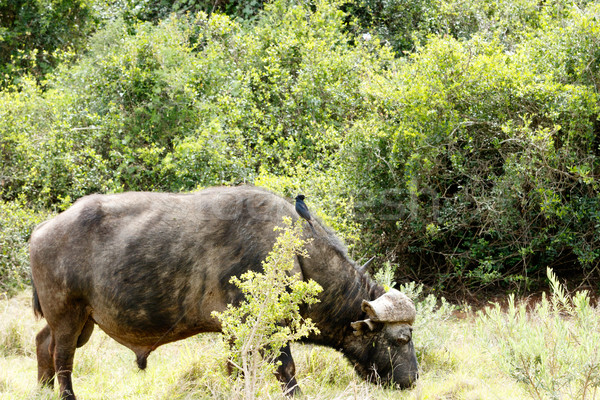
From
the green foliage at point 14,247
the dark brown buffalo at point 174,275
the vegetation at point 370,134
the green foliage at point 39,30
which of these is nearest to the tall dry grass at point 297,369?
the dark brown buffalo at point 174,275

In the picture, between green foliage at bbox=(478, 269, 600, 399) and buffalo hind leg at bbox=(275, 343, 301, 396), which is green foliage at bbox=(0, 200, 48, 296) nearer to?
buffalo hind leg at bbox=(275, 343, 301, 396)

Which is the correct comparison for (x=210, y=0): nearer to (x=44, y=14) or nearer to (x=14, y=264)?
(x=44, y=14)

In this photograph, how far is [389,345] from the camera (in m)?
5.92

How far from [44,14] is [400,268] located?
11234mm

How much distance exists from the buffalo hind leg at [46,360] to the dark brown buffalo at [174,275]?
0.07 feet

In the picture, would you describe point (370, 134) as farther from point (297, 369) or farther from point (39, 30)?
point (39, 30)

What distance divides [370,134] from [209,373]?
551 centimetres

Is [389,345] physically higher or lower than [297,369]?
higher

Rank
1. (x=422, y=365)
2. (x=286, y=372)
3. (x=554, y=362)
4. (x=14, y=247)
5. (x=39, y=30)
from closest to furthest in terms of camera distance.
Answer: (x=554, y=362), (x=286, y=372), (x=422, y=365), (x=14, y=247), (x=39, y=30)

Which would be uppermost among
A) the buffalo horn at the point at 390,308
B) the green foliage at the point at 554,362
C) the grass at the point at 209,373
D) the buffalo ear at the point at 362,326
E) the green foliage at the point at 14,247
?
the green foliage at the point at 554,362

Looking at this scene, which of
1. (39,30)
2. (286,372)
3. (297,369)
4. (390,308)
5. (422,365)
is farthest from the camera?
(39,30)

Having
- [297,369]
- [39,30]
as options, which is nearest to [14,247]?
[297,369]

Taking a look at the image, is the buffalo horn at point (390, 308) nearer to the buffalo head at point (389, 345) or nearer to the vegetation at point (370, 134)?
the buffalo head at point (389, 345)

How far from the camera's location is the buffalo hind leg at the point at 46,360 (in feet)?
19.5
